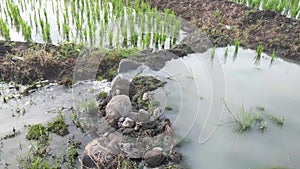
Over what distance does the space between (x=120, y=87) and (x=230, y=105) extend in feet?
5.12

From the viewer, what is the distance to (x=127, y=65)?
535 centimetres

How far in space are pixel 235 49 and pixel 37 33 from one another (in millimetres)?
3868

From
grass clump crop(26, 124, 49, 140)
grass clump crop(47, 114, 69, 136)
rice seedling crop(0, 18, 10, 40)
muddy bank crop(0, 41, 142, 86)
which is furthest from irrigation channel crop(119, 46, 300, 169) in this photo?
rice seedling crop(0, 18, 10, 40)

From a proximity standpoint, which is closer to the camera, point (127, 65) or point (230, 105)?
point (230, 105)

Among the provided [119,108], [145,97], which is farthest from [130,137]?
[145,97]

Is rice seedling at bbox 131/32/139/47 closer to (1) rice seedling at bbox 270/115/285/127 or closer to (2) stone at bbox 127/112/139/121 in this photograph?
(2) stone at bbox 127/112/139/121

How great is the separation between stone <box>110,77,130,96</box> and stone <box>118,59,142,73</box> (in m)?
0.62

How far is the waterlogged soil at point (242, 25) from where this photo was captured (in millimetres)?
6250

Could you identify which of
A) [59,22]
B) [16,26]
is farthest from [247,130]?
[16,26]

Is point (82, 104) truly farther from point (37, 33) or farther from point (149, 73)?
point (37, 33)

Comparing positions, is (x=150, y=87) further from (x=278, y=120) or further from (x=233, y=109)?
(x=278, y=120)

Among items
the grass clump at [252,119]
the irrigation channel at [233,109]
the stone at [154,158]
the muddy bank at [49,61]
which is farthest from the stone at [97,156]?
the muddy bank at [49,61]

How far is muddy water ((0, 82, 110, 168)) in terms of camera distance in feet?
12.4

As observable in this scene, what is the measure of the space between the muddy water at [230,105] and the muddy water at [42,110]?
1.16 metres
